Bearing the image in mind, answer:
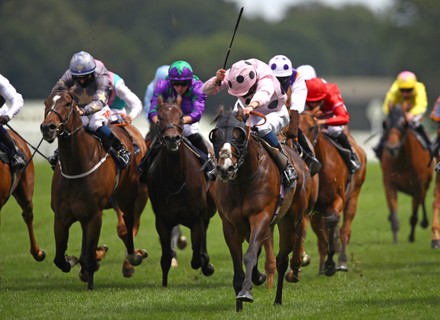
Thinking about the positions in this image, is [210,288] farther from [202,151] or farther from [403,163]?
[403,163]

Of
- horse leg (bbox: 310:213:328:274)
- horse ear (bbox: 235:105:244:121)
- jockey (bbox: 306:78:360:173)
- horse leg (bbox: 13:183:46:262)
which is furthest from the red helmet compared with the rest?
horse ear (bbox: 235:105:244:121)

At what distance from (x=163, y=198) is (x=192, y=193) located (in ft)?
1.09

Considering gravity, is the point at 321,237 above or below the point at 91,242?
above

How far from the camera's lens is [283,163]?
12.2 meters

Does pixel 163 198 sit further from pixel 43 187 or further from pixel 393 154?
pixel 43 187

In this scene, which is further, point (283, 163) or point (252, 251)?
point (283, 163)

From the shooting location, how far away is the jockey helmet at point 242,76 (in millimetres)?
12250

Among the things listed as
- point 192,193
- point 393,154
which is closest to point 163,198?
point 192,193

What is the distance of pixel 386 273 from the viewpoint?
1573cm

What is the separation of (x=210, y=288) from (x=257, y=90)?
2752 mm

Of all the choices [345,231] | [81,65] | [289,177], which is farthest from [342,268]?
[81,65]

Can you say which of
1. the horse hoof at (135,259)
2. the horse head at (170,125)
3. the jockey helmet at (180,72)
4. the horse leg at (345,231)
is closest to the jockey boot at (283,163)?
the horse head at (170,125)

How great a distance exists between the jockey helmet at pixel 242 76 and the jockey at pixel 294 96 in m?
1.33

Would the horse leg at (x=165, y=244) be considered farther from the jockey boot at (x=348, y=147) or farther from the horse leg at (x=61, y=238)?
the jockey boot at (x=348, y=147)
